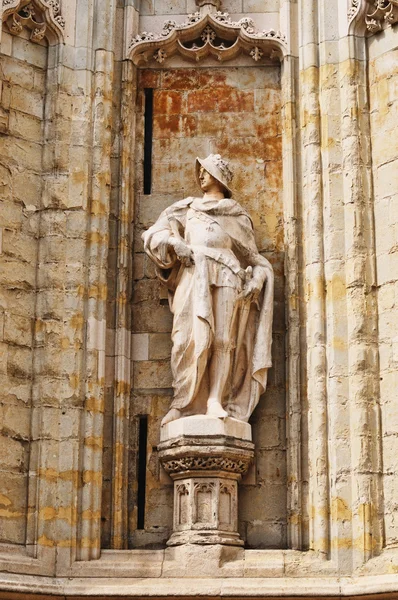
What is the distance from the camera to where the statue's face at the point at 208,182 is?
1305 cm

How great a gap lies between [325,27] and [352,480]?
13.5ft

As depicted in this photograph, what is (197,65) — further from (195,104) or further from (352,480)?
(352,480)

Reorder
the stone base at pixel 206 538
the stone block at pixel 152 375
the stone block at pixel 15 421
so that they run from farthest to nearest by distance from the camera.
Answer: the stone block at pixel 152 375
the stone block at pixel 15 421
the stone base at pixel 206 538

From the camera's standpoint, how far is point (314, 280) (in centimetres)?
1283

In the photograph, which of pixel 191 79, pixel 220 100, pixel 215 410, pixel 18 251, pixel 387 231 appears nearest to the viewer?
pixel 215 410

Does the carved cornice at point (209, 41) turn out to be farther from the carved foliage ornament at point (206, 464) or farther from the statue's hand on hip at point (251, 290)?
the carved foliage ornament at point (206, 464)

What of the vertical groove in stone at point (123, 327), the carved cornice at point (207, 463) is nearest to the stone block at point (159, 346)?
the vertical groove in stone at point (123, 327)

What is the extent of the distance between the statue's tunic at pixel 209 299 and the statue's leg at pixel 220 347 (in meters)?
0.02

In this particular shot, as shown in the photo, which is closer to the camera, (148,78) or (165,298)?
(165,298)

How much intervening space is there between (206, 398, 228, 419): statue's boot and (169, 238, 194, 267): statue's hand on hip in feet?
3.87

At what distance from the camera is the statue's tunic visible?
12500mm

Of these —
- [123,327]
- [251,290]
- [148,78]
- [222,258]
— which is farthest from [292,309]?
[148,78]

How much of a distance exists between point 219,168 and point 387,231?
5.03ft

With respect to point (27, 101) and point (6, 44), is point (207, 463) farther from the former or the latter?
point (6, 44)
